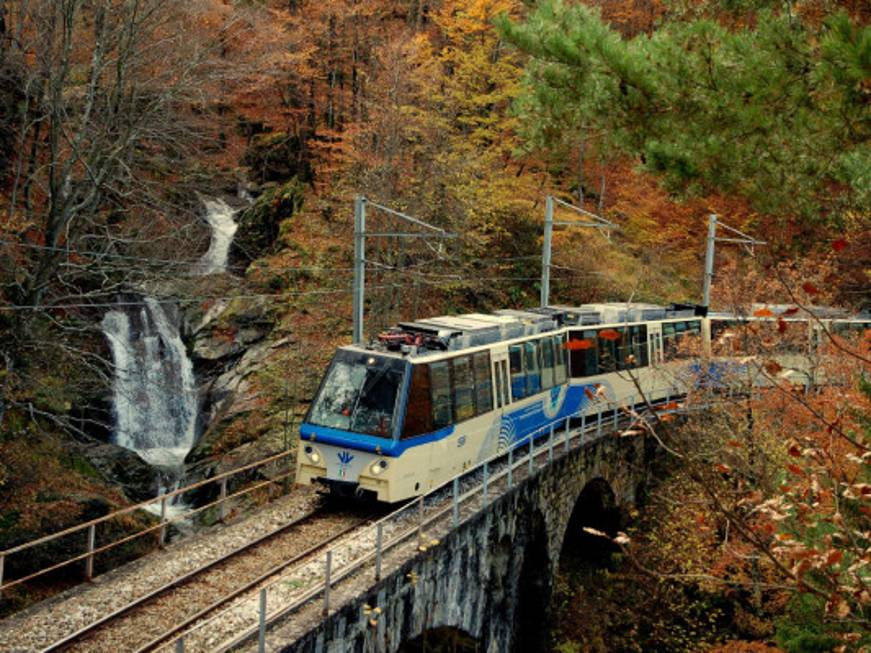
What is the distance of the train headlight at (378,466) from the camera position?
13.7m

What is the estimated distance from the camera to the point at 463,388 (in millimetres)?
15469

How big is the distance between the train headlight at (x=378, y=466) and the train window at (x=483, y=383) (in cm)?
288

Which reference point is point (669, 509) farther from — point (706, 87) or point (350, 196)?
point (706, 87)

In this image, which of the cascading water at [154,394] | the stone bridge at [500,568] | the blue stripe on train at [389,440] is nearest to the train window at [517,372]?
the blue stripe on train at [389,440]

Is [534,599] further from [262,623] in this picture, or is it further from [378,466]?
[262,623]

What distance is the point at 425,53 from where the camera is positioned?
31312 millimetres

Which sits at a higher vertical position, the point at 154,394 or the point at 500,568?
the point at 154,394

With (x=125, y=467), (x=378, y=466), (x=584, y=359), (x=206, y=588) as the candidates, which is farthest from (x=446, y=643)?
(x=125, y=467)

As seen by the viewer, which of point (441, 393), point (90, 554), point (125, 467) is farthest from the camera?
point (125, 467)

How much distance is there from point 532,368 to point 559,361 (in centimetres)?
199

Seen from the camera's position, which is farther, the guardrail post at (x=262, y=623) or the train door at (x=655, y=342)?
the train door at (x=655, y=342)

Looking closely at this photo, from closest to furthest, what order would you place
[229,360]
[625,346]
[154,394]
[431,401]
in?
[431,401], [625,346], [154,394], [229,360]

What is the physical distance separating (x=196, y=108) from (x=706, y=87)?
32524 millimetres

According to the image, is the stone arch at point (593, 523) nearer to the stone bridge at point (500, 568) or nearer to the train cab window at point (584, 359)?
the stone bridge at point (500, 568)
